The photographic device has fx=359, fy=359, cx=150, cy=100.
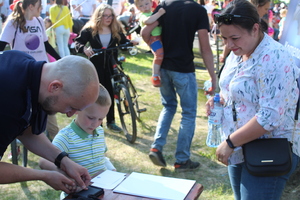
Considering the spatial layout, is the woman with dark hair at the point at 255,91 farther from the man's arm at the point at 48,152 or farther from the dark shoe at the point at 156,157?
the dark shoe at the point at 156,157

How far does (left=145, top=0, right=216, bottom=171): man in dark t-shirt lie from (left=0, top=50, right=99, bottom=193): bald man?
2310 millimetres

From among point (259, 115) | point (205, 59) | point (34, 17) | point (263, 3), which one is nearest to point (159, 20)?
point (205, 59)

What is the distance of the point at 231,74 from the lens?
2.23m

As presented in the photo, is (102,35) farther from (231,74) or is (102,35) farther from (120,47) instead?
(231,74)

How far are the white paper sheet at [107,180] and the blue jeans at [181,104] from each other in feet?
6.30

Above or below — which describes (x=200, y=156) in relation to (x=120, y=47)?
below

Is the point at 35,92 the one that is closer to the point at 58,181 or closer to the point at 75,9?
the point at 58,181

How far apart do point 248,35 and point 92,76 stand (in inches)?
37.5

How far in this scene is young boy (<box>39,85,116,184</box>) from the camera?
2.41m

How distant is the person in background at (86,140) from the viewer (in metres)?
2.41

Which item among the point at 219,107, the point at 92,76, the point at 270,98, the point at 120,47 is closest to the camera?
the point at 92,76

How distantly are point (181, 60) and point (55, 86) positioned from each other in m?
2.48

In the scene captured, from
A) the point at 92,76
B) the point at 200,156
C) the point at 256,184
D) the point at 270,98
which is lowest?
the point at 200,156

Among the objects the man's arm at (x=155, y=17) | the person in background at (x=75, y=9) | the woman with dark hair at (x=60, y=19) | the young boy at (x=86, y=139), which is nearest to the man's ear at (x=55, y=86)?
the young boy at (x=86, y=139)
